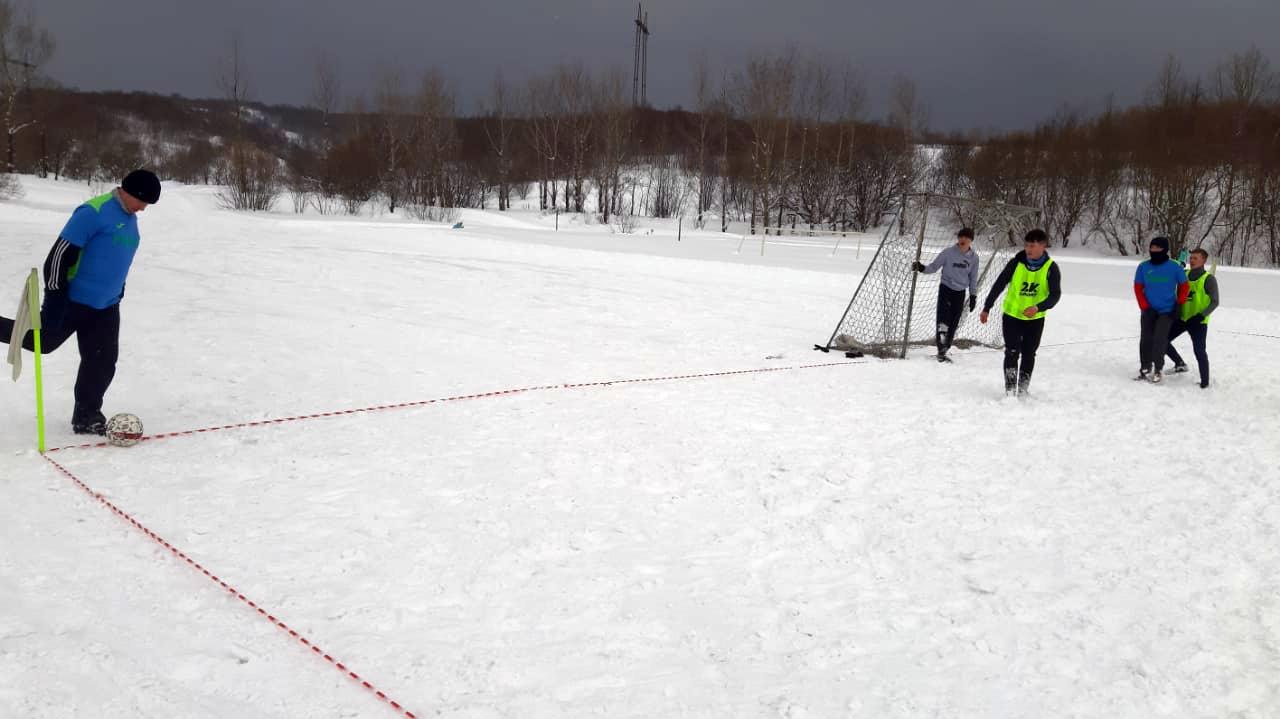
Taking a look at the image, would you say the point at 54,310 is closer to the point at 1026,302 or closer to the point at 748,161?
the point at 1026,302

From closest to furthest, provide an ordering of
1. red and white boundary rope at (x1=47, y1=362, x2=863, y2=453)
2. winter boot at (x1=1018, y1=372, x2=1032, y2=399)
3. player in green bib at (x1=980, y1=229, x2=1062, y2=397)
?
red and white boundary rope at (x1=47, y1=362, x2=863, y2=453) < player in green bib at (x1=980, y1=229, x2=1062, y2=397) < winter boot at (x1=1018, y1=372, x2=1032, y2=399)

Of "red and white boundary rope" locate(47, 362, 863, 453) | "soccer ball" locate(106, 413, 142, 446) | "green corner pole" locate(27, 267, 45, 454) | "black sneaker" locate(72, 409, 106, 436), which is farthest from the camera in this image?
"red and white boundary rope" locate(47, 362, 863, 453)

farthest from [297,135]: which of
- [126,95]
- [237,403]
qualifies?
[237,403]

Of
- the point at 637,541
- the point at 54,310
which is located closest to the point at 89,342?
the point at 54,310

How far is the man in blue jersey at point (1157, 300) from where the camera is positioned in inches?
347

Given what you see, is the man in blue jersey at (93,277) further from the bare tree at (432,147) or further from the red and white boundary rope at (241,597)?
the bare tree at (432,147)

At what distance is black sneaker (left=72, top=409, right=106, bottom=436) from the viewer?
5.60 m

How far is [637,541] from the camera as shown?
171 inches

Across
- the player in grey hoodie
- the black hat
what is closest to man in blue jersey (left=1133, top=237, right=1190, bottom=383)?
the player in grey hoodie

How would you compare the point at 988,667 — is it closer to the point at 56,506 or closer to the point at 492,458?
the point at 492,458

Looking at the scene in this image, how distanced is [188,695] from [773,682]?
6.90ft

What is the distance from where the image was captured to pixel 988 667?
3.21 meters

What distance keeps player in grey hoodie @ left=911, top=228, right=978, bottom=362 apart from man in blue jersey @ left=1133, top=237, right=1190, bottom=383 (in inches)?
68.8

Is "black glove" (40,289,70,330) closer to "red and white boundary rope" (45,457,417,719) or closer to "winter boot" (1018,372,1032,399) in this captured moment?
"red and white boundary rope" (45,457,417,719)
